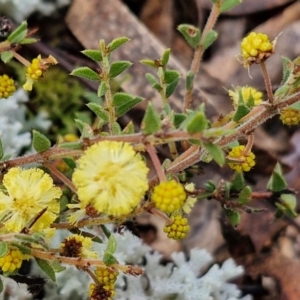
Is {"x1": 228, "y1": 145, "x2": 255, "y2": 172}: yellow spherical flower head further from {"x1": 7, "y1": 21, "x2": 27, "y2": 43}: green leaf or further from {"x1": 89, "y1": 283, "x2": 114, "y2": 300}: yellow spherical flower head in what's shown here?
{"x1": 7, "y1": 21, "x2": 27, "y2": 43}: green leaf

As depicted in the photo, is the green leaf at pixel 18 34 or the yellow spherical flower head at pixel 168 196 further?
the green leaf at pixel 18 34

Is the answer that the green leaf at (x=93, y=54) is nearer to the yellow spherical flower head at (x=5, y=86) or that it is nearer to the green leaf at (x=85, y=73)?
the green leaf at (x=85, y=73)

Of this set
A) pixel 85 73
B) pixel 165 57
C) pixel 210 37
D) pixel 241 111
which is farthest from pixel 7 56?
pixel 241 111

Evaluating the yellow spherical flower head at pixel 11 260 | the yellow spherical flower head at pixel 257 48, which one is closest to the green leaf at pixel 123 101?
the yellow spherical flower head at pixel 257 48

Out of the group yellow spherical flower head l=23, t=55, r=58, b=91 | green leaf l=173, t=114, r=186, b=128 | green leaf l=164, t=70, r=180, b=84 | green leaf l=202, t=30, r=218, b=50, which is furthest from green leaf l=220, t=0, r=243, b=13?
yellow spherical flower head l=23, t=55, r=58, b=91

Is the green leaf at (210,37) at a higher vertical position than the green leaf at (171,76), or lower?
lower

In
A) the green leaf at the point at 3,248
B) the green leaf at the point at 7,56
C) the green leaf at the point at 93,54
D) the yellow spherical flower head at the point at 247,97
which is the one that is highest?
the green leaf at the point at 7,56

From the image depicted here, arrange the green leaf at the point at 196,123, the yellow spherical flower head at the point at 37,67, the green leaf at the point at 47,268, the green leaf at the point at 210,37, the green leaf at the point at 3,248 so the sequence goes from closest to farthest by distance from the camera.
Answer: the green leaf at the point at 196,123, the green leaf at the point at 3,248, the green leaf at the point at 47,268, the yellow spherical flower head at the point at 37,67, the green leaf at the point at 210,37
